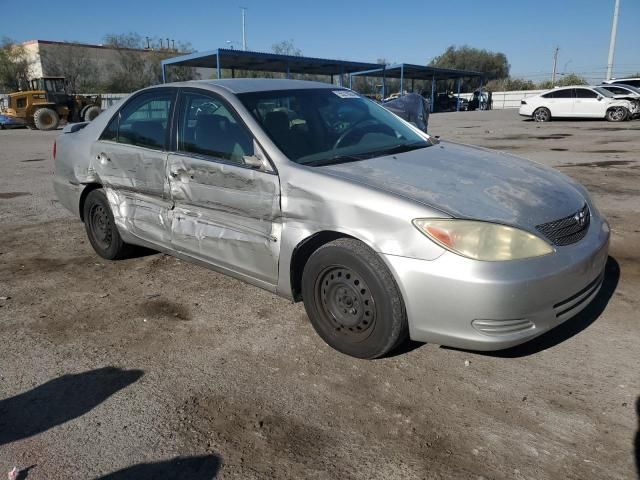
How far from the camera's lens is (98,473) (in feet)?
7.29

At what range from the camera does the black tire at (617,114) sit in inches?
856

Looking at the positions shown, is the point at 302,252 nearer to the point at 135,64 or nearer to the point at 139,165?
the point at 139,165

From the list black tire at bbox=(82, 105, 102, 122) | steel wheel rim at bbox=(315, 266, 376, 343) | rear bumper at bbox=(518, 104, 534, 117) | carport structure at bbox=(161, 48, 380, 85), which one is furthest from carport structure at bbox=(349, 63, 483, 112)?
steel wheel rim at bbox=(315, 266, 376, 343)

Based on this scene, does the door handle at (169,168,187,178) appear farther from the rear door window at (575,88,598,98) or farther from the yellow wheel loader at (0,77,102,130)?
the yellow wheel loader at (0,77,102,130)

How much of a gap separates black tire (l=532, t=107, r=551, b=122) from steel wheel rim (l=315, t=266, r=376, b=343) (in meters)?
23.9

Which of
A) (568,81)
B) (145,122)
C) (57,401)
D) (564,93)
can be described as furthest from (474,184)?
(568,81)

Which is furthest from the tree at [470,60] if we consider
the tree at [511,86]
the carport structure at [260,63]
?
the carport structure at [260,63]

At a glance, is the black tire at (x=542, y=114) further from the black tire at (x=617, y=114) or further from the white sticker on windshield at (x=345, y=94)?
the white sticker on windshield at (x=345, y=94)

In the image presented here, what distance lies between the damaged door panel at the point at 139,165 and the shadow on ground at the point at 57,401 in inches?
51.7

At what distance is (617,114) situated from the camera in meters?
22.0

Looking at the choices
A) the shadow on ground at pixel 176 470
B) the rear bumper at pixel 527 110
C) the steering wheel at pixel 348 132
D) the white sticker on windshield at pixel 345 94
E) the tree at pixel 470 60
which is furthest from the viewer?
the tree at pixel 470 60

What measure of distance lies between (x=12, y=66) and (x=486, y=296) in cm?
7673

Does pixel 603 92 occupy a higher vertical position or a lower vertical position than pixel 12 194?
higher

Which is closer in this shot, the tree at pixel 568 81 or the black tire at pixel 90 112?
the black tire at pixel 90 112
